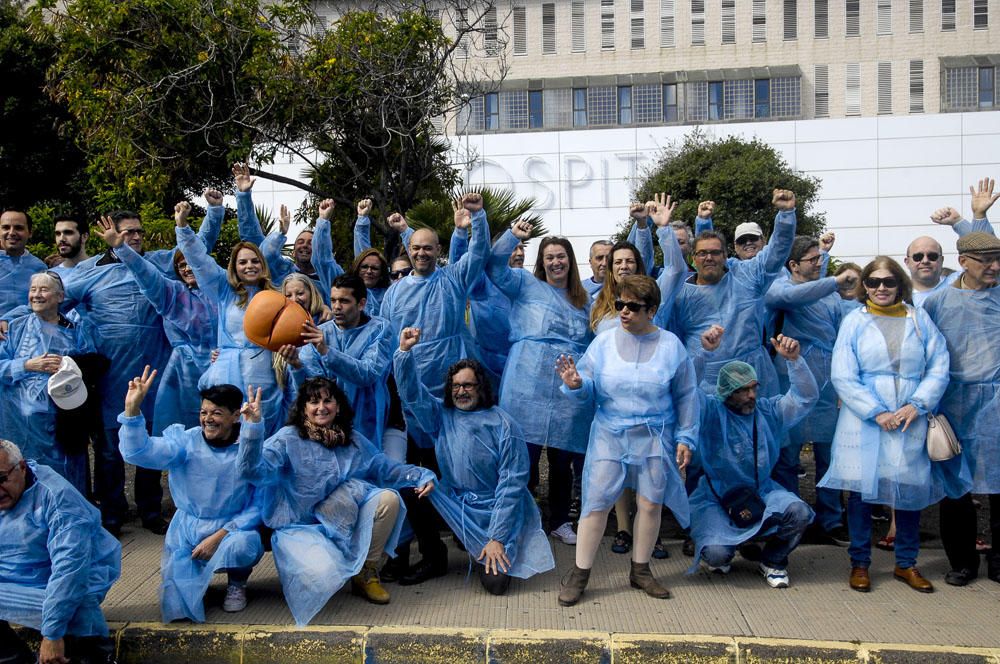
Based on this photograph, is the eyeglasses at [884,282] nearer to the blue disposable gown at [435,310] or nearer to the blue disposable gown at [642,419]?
the blue disposable gown at [642,419]

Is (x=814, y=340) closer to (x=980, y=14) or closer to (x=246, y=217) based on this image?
(x=246, y=217)

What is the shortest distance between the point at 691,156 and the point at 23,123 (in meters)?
15.0

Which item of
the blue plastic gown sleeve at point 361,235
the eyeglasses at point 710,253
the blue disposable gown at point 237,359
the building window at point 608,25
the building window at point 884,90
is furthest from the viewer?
the building window at point 608,25

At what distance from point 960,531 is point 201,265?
4.73 meters

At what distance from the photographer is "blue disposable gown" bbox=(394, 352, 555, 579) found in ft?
17.0

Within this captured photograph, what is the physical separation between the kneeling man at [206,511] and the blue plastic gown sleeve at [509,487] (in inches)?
50.1

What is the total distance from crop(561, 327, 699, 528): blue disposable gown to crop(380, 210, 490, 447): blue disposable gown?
1218mm

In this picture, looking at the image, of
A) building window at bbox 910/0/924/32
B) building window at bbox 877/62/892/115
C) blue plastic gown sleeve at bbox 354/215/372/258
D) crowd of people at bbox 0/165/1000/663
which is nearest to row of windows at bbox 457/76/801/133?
building window at bbox 877/62/892/115

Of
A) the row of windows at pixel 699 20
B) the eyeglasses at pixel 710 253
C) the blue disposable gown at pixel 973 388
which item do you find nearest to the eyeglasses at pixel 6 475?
the eyeglasses at pixel 710 253

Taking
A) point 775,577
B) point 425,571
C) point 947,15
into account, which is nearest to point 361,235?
point 425,571

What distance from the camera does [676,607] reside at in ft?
15.8

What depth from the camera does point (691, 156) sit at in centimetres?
2350

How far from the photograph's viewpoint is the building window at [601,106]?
3372 cm

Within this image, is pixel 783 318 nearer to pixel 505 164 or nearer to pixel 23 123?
pixel 23 123
